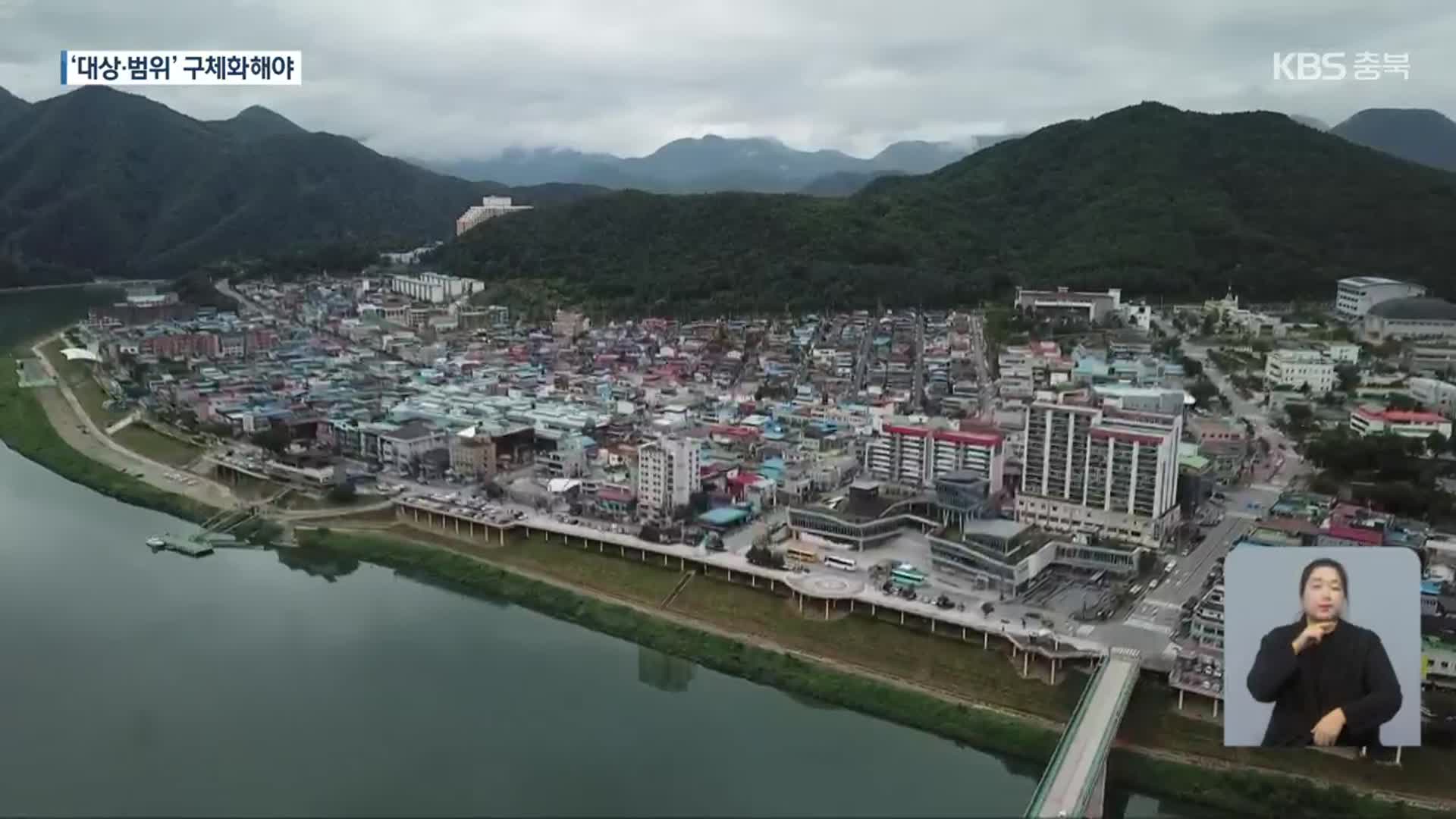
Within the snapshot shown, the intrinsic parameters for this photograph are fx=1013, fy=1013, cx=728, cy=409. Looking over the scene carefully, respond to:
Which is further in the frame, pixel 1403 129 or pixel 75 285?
pixel 1403 129

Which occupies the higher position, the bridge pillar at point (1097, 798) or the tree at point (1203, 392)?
the tree at point (1203, 392)

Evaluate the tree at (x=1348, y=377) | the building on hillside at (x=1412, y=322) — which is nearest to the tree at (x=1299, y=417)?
the tree at (x=1348, y=377)

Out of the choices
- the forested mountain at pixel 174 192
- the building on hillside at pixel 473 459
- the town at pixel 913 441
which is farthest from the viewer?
the forested mountain at pixel 174 192

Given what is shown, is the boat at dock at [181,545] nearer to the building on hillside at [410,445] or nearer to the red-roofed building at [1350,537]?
the building on hillside at [410,445]

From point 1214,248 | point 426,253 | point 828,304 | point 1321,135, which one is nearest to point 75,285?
point 426,253

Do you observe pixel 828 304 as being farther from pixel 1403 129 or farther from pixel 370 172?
pixel 1403 129

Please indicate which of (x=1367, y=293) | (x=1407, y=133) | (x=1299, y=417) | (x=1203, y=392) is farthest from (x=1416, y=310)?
(x=1407, y=133)
